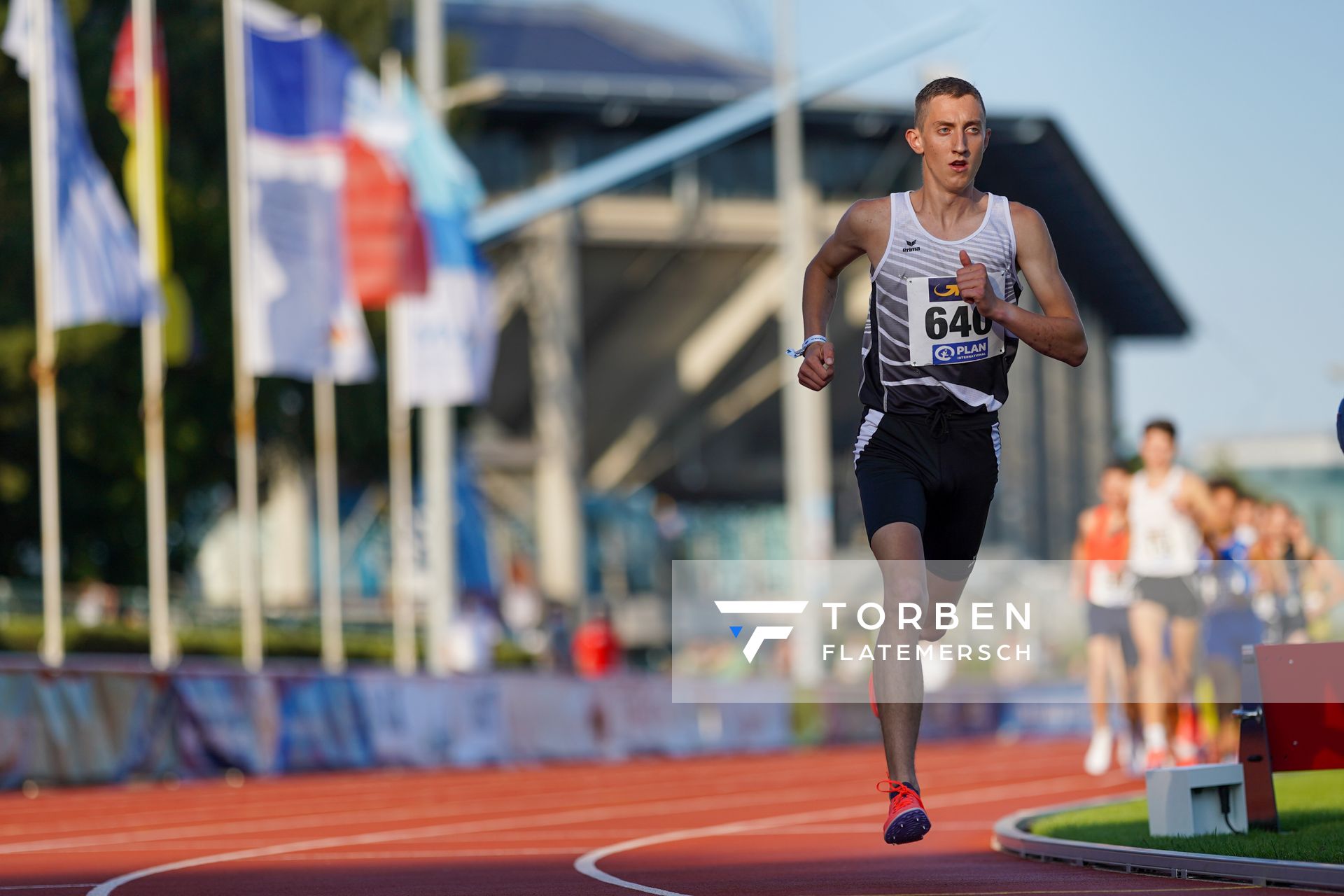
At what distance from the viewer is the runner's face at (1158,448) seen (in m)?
14.7

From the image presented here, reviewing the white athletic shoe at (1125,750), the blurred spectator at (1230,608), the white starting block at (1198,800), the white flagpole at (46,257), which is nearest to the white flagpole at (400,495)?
the white flagpole at (46,257)

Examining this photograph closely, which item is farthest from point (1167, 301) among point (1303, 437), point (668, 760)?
point (1303, 437)

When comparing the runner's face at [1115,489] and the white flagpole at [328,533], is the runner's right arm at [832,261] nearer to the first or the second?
the runner's face at [1115,489]

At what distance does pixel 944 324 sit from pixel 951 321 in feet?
0.07

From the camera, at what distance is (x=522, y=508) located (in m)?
57.4

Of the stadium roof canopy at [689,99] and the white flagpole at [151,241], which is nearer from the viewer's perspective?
the white flagpole at [151,241]

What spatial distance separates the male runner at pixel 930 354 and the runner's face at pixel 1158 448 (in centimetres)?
713

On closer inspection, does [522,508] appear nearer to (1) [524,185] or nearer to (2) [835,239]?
(1) [524,185]

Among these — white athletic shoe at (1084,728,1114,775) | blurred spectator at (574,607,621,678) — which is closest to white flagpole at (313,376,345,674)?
blurred spectator at (574,607,621,678)

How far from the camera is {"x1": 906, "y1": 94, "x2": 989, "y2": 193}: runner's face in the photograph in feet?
24.4

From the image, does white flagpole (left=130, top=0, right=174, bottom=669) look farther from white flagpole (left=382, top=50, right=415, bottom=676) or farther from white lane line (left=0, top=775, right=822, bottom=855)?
white lane line (left=0, top=775, right=822, bottom=855)

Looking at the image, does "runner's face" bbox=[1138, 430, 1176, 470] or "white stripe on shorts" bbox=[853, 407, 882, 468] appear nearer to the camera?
"white stripe on shorts" bbox=[853, 407, 882, 468]

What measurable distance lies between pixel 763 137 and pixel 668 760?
31152mm

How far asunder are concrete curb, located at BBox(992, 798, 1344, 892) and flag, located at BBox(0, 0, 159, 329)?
39.7 feet
